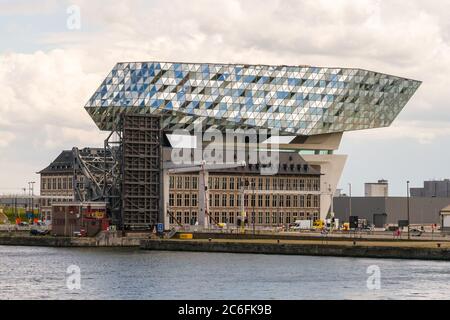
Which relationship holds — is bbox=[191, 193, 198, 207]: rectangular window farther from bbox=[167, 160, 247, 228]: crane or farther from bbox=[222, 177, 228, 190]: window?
bbox=[167, 160, 247, 228]: crane

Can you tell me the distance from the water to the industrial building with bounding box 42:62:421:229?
48943mm

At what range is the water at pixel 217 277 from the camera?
6550 cm

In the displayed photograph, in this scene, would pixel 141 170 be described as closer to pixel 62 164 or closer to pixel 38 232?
pixel 38 232

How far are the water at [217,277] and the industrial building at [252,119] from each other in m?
48.9

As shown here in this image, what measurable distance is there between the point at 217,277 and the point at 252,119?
81.8m

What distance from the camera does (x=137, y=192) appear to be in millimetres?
121812

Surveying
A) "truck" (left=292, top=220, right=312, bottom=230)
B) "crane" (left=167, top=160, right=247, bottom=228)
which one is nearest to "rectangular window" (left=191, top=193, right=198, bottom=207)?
"crane" (left=167, top=160, right=247, bottom=228)

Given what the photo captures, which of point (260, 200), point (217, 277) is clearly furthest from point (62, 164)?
point (217, 277)

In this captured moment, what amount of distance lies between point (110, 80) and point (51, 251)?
48.8 metres

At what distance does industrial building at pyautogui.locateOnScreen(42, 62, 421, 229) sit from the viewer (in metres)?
151

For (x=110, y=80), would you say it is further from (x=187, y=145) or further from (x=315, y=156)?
(x=315, y=156)

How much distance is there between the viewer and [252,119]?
514ft
